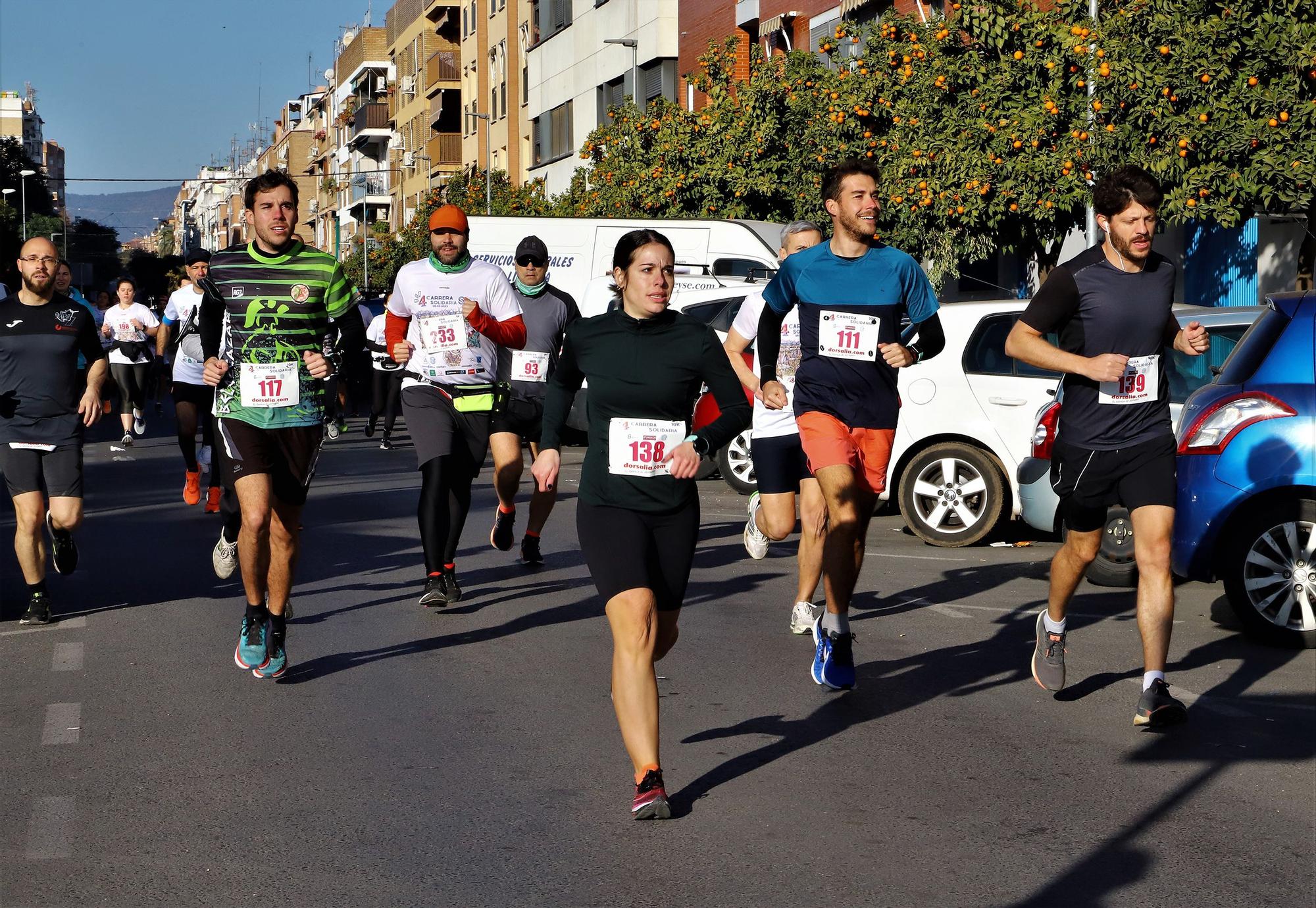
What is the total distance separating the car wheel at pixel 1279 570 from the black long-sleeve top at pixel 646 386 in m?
3.53

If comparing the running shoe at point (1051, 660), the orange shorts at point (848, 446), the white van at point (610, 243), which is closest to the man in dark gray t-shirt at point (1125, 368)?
the running shoe at point (1051, 660)

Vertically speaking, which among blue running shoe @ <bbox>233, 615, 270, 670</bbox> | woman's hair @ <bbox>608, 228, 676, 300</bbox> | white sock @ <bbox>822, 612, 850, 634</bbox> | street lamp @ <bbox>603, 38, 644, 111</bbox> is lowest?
blue running shoe @ <bbox>233, 615, 270, 670</bbox>

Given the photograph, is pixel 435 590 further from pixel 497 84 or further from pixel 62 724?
pixel 497 84

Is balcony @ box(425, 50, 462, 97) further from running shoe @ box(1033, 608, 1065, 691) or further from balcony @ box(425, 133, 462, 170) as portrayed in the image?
running shoe @ box(1033, 608, 1065, 691)

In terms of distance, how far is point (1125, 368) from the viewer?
6.71m

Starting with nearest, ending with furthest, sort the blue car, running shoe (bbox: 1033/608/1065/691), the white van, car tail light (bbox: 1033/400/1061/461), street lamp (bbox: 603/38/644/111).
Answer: running shoe (bbox: 1033/608/1065/691), the blue car, car tail light (bbox: 1033/400/1061/461), the white van, street lamp (bbox: 603/38/644/111)

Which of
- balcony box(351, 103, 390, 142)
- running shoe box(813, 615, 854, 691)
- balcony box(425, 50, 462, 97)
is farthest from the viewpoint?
balcony box(351, 103, 390, 142)

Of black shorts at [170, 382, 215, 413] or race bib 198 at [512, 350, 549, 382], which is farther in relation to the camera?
black shorts at [170, 382, 215, 413]

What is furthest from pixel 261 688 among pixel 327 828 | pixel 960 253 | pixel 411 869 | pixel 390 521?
pixel 960 253

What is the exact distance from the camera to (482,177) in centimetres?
6228

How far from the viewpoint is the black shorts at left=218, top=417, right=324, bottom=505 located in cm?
744

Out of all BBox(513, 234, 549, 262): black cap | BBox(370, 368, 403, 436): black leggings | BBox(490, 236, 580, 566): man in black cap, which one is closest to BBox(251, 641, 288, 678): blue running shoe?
BBox(490, 236, 580, 566): man in black cap

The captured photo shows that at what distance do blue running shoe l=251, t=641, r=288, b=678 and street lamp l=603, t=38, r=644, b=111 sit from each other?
3273cm

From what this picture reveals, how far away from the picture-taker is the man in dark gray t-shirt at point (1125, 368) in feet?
22.1
